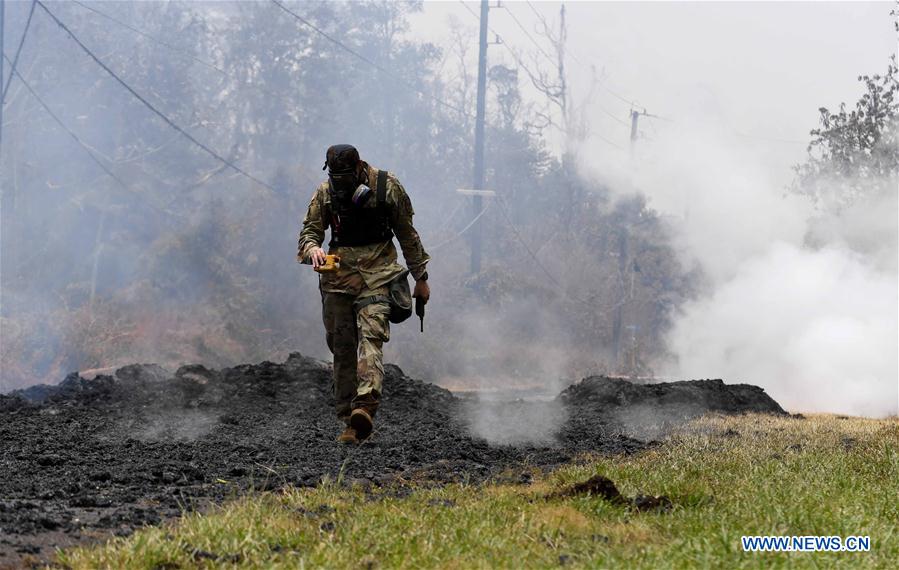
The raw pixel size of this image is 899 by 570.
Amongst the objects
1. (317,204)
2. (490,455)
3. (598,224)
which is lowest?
(490,455)

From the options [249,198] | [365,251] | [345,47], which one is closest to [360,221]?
[365,251]

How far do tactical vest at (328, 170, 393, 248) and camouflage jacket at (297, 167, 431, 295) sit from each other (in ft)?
0.12

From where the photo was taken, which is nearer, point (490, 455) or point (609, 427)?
point (490, 455)

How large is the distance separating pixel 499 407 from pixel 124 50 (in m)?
25.3

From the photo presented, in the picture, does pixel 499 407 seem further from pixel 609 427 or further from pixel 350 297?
pixel 350 297

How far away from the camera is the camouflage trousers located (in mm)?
7543

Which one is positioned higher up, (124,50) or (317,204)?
(124,50)

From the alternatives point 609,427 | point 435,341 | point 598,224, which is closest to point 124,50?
point 435,341

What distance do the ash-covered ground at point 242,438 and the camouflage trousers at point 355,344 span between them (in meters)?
0.31

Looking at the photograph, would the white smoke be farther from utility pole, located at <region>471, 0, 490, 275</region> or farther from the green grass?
the green grass

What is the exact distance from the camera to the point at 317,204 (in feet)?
25.6

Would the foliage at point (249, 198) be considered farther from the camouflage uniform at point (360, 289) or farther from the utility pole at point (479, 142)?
the camouflage uniform at point (360, 289)
